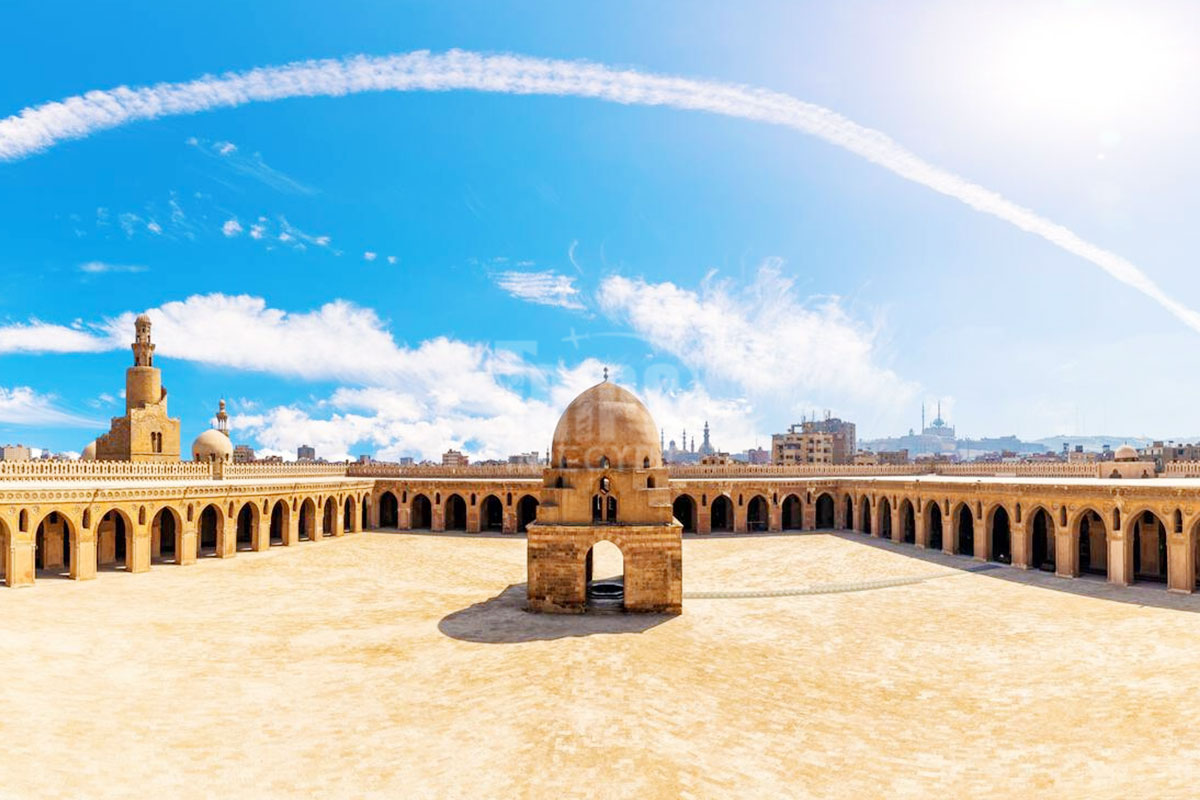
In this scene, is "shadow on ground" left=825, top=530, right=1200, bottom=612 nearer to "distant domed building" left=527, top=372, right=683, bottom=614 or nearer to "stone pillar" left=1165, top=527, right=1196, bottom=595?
"stone pillar" left=1165, top=527, right=1196, bottom=595

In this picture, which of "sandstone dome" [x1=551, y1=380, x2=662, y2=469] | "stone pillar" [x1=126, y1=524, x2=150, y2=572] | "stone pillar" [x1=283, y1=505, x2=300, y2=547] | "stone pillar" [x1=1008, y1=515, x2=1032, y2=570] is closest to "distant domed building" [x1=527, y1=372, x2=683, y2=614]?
"sandstone dome" [x1=551, y1=380, x2=662, y2=469]

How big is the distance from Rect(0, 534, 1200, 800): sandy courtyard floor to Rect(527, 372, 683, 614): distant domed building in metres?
1.16

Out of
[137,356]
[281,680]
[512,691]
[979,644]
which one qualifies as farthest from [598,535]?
[137,356]

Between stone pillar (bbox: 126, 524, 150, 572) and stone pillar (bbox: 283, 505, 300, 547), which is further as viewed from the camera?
stone pillar (bbox: 283, 505, 300, 547)

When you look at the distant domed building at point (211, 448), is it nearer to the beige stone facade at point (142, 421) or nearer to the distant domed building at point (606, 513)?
the beige stone facade at point (142, 421)

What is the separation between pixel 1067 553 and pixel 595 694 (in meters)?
23.9

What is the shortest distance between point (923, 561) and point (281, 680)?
28546 millimetres

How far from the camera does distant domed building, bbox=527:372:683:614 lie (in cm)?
2227

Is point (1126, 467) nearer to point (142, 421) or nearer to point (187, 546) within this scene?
point (187, 546)

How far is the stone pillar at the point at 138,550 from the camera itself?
2870 cm

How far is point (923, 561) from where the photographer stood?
32.3 m

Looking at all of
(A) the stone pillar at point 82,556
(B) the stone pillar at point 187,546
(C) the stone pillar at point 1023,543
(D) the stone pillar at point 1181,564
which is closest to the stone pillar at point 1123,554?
(D) the stone pillar at point 1181,564

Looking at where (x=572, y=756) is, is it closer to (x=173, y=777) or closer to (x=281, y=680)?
(x=173, y=777)

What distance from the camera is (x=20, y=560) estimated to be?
2530 cm
